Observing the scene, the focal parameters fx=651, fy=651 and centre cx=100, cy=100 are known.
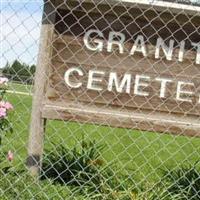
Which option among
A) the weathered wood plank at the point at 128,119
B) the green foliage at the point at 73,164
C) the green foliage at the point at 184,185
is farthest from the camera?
the green foliage at the point at 73,164

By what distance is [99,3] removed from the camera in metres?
5.38

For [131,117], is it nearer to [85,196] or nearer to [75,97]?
[75,97]

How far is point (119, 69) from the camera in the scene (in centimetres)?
556

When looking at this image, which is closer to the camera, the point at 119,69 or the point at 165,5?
the point at 165,5

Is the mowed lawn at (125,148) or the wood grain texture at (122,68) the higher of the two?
the wood grain texture at (122,68)

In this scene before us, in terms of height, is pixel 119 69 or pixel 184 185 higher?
pixel 119 69

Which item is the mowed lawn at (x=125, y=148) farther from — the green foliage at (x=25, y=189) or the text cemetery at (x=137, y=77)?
the text cemetery at (x=137, y=77)

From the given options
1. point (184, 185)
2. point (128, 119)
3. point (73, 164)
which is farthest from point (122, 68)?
point (184, 185)

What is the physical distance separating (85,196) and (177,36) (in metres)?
1.65

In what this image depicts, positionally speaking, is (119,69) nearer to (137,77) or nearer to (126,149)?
(137,77)

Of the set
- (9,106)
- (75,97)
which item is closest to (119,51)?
(75,97)

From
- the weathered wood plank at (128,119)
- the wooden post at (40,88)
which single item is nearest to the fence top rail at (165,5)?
the wooden post at (40,88)

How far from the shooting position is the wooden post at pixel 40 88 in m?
5.51

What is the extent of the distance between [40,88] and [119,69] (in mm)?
693
